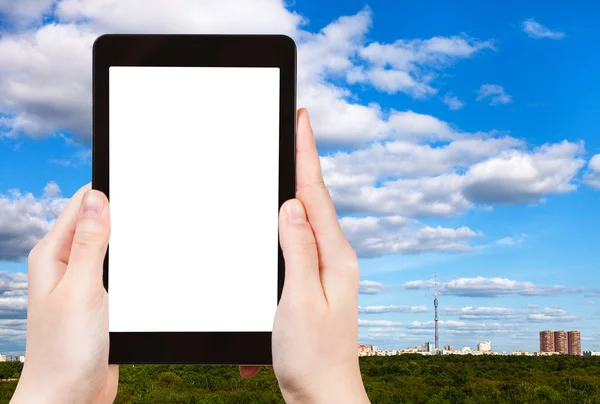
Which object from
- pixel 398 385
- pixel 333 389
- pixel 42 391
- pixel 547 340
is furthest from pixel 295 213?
pixel 547 340

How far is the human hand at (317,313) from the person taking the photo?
3.07m

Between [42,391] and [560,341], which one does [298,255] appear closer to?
[42,391]

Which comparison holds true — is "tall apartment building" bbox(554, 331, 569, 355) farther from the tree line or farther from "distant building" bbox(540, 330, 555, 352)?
the tree line

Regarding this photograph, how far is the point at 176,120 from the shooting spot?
12.1ft

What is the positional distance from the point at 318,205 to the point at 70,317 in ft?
4.81

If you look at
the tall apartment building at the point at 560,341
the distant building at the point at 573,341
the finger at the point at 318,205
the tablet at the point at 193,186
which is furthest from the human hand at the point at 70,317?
the tall apartment building at the point at 560,341

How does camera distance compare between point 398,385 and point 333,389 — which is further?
point 398,385

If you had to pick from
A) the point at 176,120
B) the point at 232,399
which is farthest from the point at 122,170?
the point at 232,399

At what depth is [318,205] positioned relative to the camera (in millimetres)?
3412

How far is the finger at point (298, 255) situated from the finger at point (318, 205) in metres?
0.07

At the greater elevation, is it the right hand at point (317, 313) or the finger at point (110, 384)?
the right hand at point (317, 313)

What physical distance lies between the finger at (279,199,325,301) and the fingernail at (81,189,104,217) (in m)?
1.05

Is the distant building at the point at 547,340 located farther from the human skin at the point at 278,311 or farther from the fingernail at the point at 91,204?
the fingernail at the point at 91,204

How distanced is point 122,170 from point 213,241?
2.27 ft
